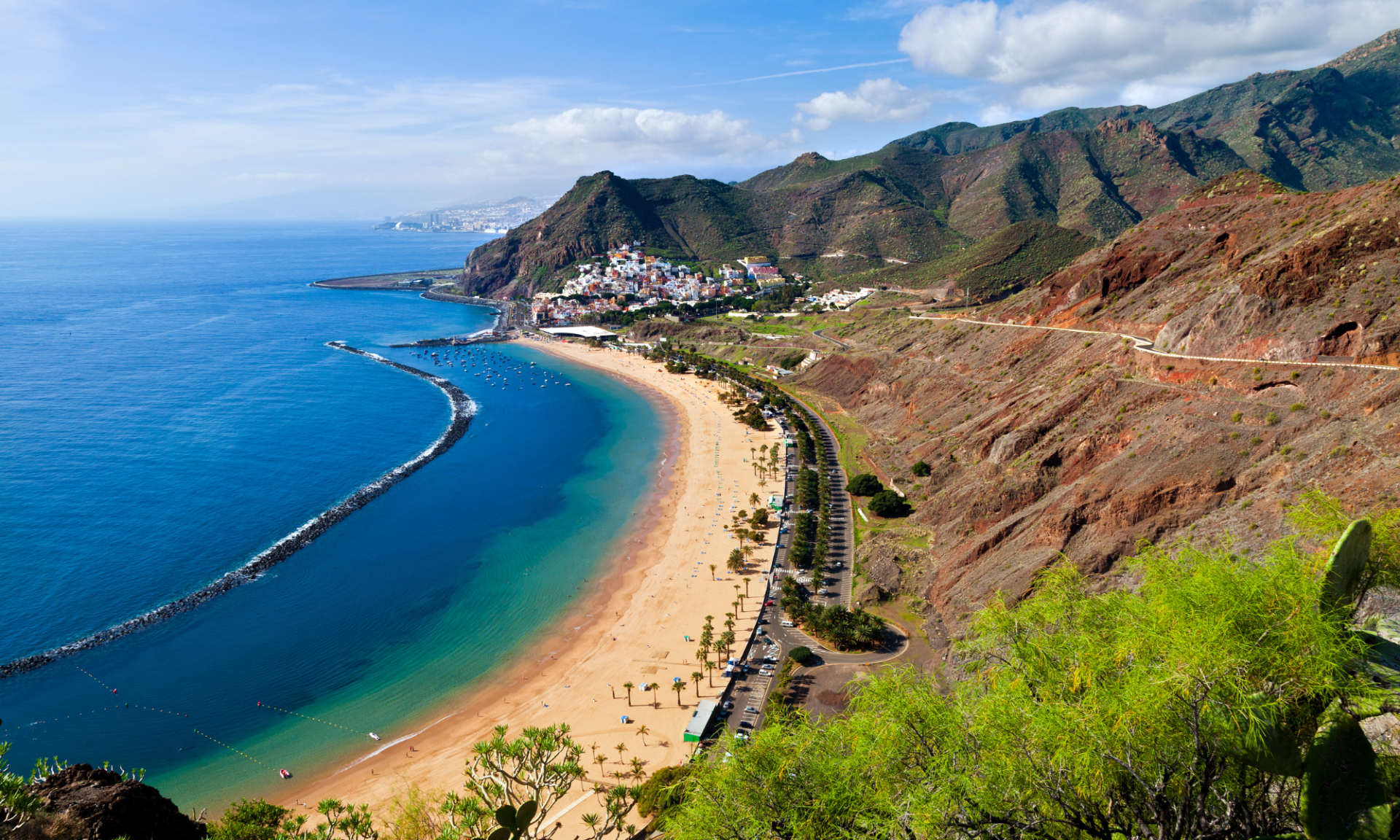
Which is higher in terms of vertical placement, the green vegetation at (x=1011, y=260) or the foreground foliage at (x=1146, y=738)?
the green vegetation at (x=1011, y=260)

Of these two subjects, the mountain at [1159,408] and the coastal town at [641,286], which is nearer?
the mountain at [1159,408]

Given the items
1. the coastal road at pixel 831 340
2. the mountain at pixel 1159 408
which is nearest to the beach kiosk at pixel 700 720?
the mountain at pixel 1159 408

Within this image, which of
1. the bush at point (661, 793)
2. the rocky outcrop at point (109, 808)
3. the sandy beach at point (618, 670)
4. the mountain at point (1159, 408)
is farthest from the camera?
the mountain at point (1159, 408)

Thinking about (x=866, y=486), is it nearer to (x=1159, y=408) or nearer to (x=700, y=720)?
(x=1159, y=408)

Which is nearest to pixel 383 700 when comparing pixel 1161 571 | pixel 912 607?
pixel 912 607

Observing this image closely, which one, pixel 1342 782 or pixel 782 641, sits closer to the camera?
pixel 1342 782

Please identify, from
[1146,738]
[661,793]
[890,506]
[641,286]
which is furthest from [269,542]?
[641,286]

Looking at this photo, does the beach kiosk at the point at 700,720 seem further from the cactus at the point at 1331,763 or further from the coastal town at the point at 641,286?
the coastal town at the point at 641,286
